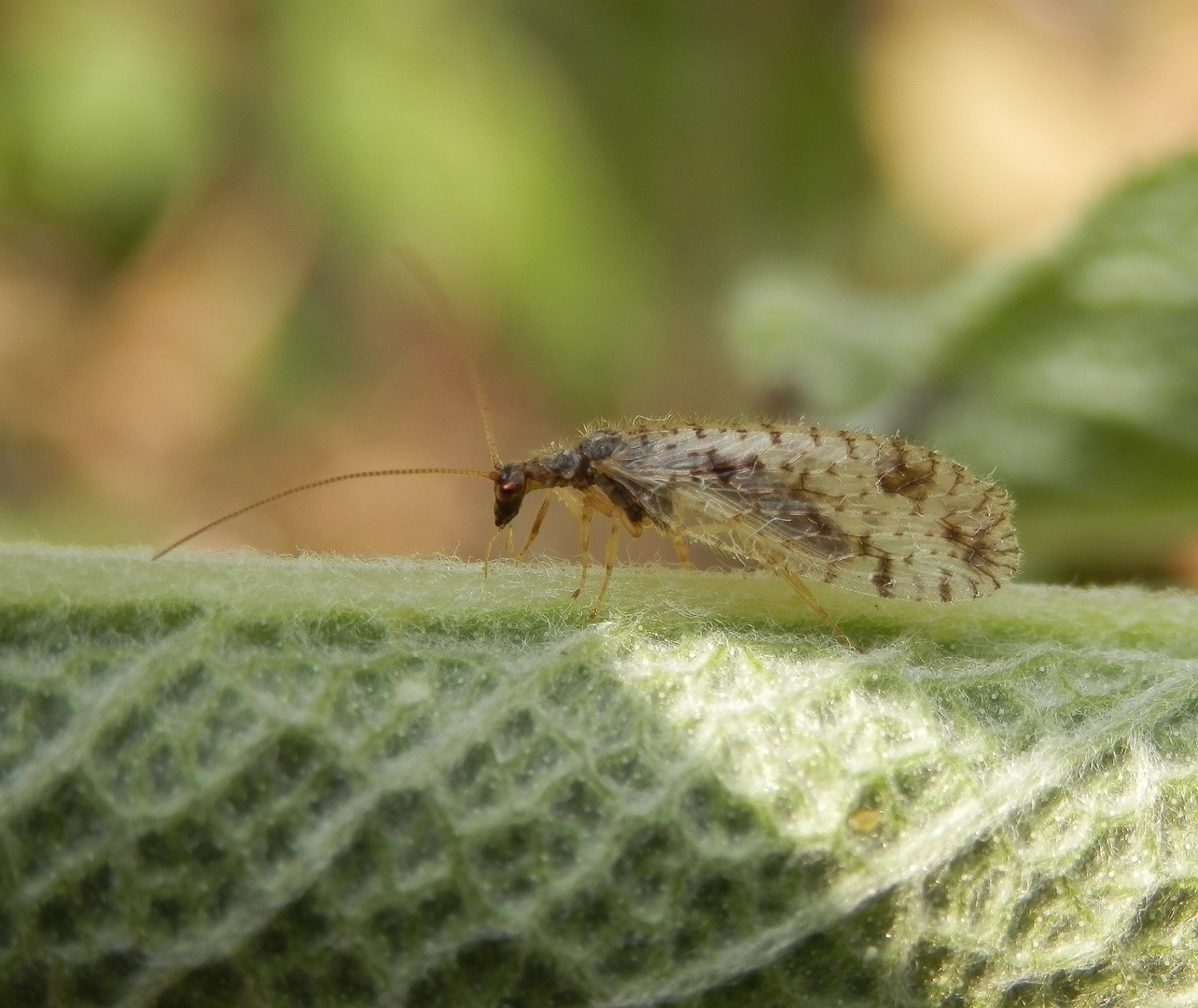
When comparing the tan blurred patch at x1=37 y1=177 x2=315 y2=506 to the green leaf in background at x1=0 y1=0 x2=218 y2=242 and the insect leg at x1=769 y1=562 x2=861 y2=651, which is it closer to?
the green leaf in background at x1=0 y1=0 x2=218 y2=242

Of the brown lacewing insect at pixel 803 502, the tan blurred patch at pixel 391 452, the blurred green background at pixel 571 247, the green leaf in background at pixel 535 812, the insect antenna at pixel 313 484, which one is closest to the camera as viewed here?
the green leaf in background at pixel 535 812

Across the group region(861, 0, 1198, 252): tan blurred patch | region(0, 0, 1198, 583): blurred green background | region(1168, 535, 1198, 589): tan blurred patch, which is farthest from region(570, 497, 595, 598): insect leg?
region(861, 0, 1198, 252): tan blurred patch

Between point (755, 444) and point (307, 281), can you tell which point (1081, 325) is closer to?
point (755, 444)

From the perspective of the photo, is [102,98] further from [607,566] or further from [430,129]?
[607,566]

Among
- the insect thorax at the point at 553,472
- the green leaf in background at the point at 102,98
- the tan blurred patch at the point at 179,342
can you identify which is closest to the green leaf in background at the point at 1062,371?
the insect thorax at the point at 553,472

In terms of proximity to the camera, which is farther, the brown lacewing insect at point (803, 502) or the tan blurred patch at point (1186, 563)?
the tan blurred patch at point (1186, 563)

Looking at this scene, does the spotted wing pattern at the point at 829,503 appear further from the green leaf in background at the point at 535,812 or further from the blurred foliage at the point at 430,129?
the blurred foliage at the point at 430,129

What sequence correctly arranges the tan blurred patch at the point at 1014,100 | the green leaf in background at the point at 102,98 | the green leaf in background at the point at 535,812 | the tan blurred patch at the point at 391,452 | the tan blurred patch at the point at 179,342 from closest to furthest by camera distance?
the green leaf in background at the point at 535,812, the green leaf in background at the point at 102,98, the tan blurred patch at the point at 1014,100, the tan blurred patch at the point at 179,342, the tan blurred patch at the point at 391,452
